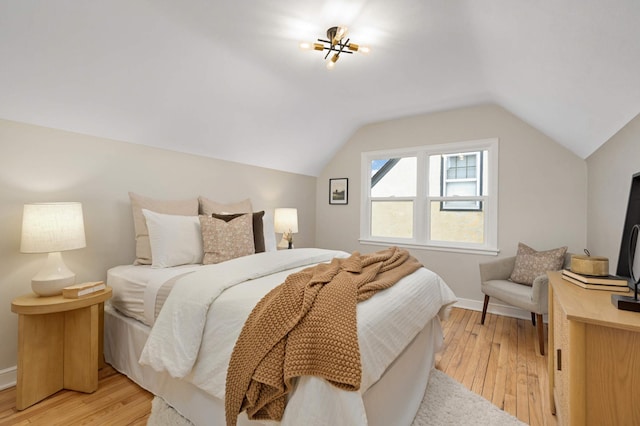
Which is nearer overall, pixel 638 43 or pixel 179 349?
pixel 638 43

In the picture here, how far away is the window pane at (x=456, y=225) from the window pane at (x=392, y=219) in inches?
12.6

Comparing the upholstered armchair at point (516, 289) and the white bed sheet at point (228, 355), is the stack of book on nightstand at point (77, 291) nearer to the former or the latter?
the white bed sheet at point (228, 355)

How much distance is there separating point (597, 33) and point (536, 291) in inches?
75.1

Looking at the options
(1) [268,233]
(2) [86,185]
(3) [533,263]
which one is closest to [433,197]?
(3) [533,263]

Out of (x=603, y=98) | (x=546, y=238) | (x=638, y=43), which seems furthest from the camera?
(x=546, y=238)

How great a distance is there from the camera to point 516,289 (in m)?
2.72

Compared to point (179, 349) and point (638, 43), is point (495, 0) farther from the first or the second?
point (179, 349)

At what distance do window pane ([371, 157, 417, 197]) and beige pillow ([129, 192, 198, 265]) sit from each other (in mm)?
2678

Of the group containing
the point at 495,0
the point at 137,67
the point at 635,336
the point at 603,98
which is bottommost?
the point at 635,336

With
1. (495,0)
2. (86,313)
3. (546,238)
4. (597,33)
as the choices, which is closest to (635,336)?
(597,33)

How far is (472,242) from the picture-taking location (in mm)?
3611

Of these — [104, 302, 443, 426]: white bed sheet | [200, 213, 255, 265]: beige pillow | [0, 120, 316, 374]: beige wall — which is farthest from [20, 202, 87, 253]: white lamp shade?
[200, 213, 255, 265]: beige pillow

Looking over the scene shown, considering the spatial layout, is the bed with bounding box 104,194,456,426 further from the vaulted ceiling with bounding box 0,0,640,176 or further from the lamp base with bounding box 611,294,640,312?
the vaulted ceiling with bounding box 0,0,640,176

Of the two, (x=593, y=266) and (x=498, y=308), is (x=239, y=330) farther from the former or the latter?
(x=498, y=308)
